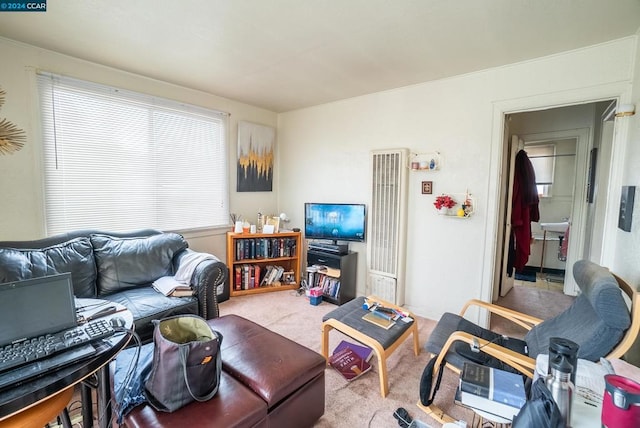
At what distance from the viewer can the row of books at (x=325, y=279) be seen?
3395mm

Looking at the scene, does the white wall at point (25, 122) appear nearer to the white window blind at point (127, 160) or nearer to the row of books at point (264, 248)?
the white window blind at point (127, 160)

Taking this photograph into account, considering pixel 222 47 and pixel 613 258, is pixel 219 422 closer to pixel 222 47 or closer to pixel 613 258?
pixel 222 47

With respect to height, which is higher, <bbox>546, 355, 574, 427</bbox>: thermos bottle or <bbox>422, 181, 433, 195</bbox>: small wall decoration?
<bbox>422, 181, 433, 195</bbox>: small wall decoration

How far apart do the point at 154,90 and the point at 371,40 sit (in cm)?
233

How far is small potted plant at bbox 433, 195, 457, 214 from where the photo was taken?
2838 millimetres

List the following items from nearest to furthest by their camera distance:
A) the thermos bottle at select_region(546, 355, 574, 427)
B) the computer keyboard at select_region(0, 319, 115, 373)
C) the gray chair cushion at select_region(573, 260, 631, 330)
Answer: the thermos bottle at select_region(546, 355, 574, 427) < the computer keyboard at select_region(0, 319, 115, 373) < the gray chair cushion at select_region(573, 260, 631, 330)

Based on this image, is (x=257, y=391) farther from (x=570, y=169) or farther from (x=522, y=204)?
(x=570, y=169)

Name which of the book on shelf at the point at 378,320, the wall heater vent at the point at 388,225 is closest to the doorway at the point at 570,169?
the wall heater vent at the point at 388,225

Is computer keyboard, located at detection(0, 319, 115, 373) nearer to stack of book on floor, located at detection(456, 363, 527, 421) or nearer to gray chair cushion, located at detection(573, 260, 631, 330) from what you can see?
stack of book on floor, located at detection(456, 363, 527, 421)

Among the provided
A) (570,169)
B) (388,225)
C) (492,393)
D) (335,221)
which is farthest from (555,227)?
(492,393)

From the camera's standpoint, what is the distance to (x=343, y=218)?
140 inches

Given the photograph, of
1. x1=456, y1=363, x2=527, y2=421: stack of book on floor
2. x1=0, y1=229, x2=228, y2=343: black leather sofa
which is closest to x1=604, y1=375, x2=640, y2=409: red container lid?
x1=456, y1=363, x2=527, y2=421: stack of book on floor

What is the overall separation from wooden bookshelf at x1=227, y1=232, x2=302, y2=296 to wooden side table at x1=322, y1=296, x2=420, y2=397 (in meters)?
1.61

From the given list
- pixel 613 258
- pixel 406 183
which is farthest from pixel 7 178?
pixel 613 258
